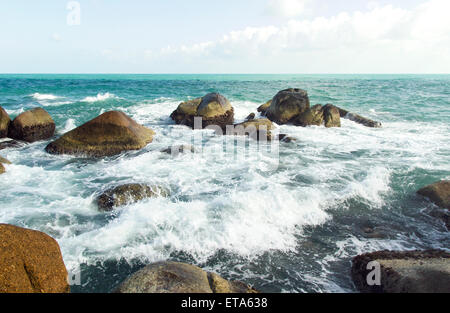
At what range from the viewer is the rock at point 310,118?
14078 millimetres

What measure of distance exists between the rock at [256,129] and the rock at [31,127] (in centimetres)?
778

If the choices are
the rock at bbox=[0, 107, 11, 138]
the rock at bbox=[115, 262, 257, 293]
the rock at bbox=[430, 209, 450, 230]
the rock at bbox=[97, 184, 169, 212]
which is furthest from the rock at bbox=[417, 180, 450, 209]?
the rock at bbox=[0, 107, 11, 138]

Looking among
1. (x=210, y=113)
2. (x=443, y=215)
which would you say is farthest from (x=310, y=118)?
(x=443, y=215)

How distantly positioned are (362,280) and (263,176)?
415 cm

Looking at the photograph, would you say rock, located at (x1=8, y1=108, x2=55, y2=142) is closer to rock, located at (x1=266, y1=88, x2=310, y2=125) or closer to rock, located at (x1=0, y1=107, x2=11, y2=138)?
rock, located at (x1=0, y1=107, x2=11, y2=138)

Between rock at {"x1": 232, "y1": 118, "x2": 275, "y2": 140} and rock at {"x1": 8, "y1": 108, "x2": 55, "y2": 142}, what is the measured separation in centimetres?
778

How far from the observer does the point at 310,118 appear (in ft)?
46.2

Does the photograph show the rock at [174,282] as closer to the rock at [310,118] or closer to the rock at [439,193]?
the rock at [439,193]

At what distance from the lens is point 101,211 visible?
18.6 feet

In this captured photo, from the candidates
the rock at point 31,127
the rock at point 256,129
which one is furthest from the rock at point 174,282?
the rock at point 31,127
